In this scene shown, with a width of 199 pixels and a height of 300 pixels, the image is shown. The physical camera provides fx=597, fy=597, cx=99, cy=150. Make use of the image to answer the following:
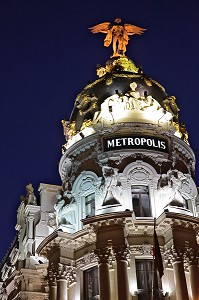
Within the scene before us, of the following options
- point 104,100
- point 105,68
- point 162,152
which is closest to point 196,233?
point 162,152

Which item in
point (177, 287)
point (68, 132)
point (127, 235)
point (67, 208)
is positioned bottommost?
point (177, 287)

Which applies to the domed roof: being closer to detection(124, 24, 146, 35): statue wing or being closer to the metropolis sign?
→ the metropolis sign

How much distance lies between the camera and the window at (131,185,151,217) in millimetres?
36500

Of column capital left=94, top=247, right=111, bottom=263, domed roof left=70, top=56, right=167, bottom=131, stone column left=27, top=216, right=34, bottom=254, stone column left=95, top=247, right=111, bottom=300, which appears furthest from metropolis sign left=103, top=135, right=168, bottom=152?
stone column left=27, top=216, right=34, bottom=254

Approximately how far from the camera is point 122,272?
1296 inches

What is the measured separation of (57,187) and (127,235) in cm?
1121

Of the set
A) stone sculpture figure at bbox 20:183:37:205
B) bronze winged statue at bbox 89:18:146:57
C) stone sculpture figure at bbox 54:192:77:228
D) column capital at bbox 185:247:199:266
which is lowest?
column capital at bbox 185:247:199:266

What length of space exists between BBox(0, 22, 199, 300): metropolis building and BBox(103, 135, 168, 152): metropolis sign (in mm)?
71

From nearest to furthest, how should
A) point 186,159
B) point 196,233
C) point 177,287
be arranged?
point 177,287 < point 196,233 < point 186,159

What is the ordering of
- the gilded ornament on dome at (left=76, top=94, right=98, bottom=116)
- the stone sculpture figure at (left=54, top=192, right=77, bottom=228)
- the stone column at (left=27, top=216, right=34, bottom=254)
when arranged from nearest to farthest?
1. the stone sculpture figure at (left=54, top=192, right=77, bottom=228)
2. the gilded ornament on dome at (left=76, top=94, right=98, bottom=116)
3. the stone column at (left=27, top=216, right=34, bottom=254)

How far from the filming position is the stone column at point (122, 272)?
32125mm

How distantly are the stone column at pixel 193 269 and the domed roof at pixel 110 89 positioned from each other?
39.8 feet

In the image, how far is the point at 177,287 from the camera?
32.9 metres

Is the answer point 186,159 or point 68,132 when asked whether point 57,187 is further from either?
point 186,159
